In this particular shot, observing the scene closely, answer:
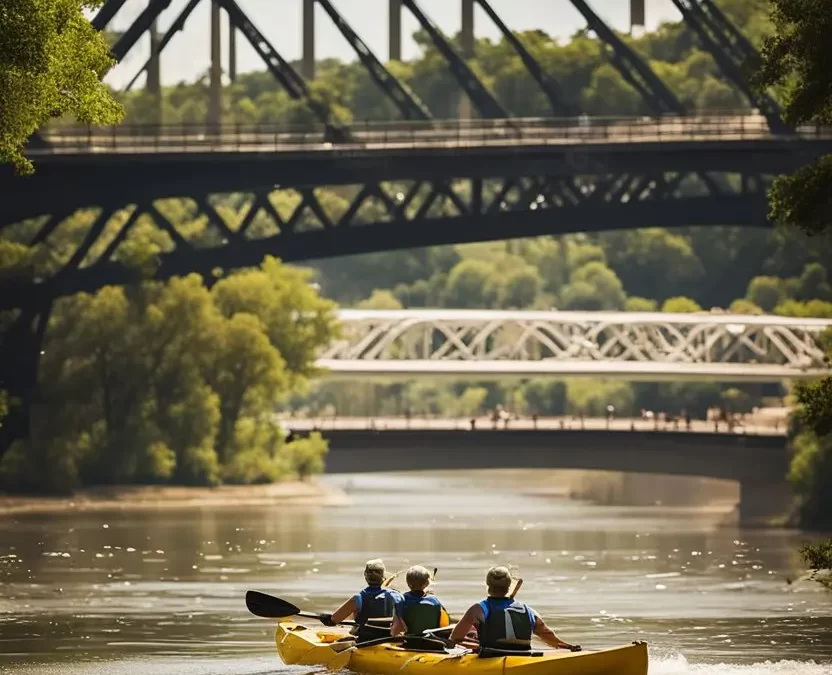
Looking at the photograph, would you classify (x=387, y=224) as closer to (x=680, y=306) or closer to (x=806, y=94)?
(x=806, y=94)

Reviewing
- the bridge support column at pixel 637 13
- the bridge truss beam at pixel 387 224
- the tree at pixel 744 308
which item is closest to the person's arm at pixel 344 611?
the bridge truss beam at pixel 387 224

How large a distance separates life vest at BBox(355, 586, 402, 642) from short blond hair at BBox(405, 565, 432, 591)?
1.79 meters

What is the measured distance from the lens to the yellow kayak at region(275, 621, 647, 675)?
36.9m

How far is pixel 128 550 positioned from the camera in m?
75.6

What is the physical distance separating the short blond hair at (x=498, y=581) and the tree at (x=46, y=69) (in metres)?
11.3

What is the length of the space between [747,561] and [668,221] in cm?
2454

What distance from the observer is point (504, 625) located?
37938mm

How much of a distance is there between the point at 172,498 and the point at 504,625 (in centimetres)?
6226

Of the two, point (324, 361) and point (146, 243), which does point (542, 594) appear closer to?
point (146, 243)

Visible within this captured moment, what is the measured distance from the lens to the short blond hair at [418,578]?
3922 centimetres

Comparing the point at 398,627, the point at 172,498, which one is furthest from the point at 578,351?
the point at 398,627

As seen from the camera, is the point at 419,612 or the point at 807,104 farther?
the point at 419,612

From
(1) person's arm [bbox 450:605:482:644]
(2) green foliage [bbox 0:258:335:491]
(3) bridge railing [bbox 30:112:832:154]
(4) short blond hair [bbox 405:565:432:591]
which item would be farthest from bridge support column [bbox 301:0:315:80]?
(1) person's arm [bbox 450:605:482:644]

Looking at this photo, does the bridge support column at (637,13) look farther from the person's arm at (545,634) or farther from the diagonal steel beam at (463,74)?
the person's arm at (545,634)
